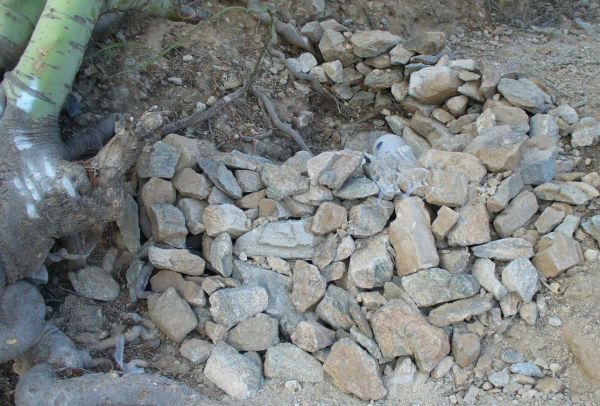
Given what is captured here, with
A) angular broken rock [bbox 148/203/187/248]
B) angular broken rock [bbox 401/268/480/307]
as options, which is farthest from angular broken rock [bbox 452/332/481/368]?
angular broken rock [bbox 148/203/187/248]

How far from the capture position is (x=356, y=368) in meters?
2.50

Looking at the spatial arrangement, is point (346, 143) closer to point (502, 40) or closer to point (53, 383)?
point (502, 40)

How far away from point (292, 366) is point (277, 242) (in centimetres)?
54

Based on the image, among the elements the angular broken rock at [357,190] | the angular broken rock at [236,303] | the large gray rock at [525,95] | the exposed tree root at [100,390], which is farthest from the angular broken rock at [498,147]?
the exposed tree root at [100,390]

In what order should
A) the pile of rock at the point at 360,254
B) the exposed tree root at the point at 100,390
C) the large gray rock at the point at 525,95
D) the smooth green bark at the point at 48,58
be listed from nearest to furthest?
the exposed tree root at the point at 100,390, the smooth green bark at the point at 48,58, the pile of rock at the point at 360,254, the large gray rock at the point at 525,95

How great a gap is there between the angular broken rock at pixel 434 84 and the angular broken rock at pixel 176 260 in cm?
155

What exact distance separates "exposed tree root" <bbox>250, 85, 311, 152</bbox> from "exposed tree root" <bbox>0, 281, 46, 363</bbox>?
1.46 m

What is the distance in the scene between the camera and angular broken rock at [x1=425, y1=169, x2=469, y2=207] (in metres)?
2.84

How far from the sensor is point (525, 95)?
3369 mm

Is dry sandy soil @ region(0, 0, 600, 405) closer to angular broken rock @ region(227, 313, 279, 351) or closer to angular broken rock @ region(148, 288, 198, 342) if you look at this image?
angular broken rock @ region(148, 288, 198, 342)

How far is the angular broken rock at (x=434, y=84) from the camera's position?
352 cm

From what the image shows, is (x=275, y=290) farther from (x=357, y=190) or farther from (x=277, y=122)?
(x=277, y=122)

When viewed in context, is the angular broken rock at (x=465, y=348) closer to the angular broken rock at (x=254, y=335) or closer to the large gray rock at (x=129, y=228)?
the angular broken rock at (x=254, y=335)

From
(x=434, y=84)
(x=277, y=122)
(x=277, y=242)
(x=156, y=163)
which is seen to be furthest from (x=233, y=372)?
(x=434, y=84)
